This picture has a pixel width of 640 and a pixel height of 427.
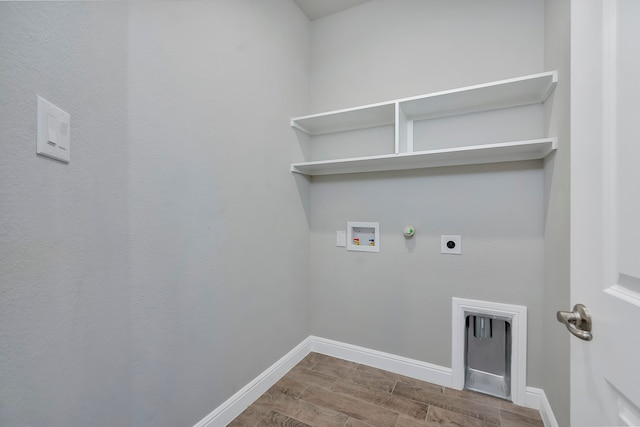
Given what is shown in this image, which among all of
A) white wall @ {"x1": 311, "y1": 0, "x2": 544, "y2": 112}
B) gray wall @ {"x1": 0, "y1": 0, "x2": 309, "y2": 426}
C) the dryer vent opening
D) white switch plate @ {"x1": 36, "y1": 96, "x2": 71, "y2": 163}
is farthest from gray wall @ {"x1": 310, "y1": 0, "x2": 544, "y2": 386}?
white switch plate @ {"x1": 36, "y1": 96, "x2": 71, "y2": 163}

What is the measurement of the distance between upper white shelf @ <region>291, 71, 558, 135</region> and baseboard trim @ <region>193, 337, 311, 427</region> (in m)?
1.83

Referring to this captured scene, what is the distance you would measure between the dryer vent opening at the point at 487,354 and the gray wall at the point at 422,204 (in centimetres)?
14

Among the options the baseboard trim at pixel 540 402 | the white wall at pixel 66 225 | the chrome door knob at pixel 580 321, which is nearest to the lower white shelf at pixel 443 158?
the chrome door knob at pixel 580 321

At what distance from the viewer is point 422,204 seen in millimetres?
1870

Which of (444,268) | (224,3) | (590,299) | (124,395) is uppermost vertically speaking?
(224,3)

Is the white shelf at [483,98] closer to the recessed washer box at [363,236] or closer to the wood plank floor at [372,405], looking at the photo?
the recessed washer box at [363,236]

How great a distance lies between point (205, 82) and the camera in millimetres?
1346

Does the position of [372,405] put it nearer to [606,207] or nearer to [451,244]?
[451,244]

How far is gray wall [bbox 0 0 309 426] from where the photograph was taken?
2.36 feet

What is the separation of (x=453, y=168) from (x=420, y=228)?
1.55 ft

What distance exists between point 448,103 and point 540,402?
1.94m

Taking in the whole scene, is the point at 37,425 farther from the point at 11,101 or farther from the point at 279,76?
the point at 279,76

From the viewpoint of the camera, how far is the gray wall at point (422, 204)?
1607 millimetres

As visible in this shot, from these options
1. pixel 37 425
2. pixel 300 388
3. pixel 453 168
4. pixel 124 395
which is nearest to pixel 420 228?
pixel 453 168
